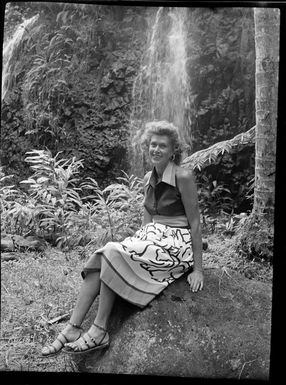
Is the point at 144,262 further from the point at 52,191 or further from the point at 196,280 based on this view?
the point at 52,191

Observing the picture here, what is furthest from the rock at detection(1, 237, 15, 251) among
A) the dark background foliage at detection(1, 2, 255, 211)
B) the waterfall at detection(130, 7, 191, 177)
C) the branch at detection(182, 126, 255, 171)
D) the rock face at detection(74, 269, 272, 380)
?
the branch at detection(182, 126, 255, 171)

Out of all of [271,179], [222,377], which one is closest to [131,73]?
[271,179]

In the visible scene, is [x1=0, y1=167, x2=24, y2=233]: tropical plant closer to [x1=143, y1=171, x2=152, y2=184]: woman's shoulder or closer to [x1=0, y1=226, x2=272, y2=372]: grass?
[x1=0, y1=226, x2=272, y2=372]: grass

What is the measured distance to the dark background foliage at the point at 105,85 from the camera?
2.91 meters

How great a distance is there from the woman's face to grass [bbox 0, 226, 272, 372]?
51 centimetres

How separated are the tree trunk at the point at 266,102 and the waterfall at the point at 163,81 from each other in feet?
1.24

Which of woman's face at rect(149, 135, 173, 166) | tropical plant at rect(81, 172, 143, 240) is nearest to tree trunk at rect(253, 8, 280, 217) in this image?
woman's face at rect(149, 135, 173, 166)

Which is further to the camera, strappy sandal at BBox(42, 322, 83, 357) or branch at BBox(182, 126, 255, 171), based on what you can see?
branch at BBox(182, 126, 255, 171)

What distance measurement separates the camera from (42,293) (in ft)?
9.57

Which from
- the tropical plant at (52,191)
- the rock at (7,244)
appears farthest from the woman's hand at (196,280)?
the rock at (7,244)

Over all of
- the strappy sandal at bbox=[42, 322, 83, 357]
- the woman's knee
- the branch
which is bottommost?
the strappy sandal at bbox=[42, 322, 83, 357]

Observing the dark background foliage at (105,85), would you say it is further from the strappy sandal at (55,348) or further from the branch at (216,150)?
the strappy sandal at (55,348)

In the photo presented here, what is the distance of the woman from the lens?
2.79 m

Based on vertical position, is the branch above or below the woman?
above
